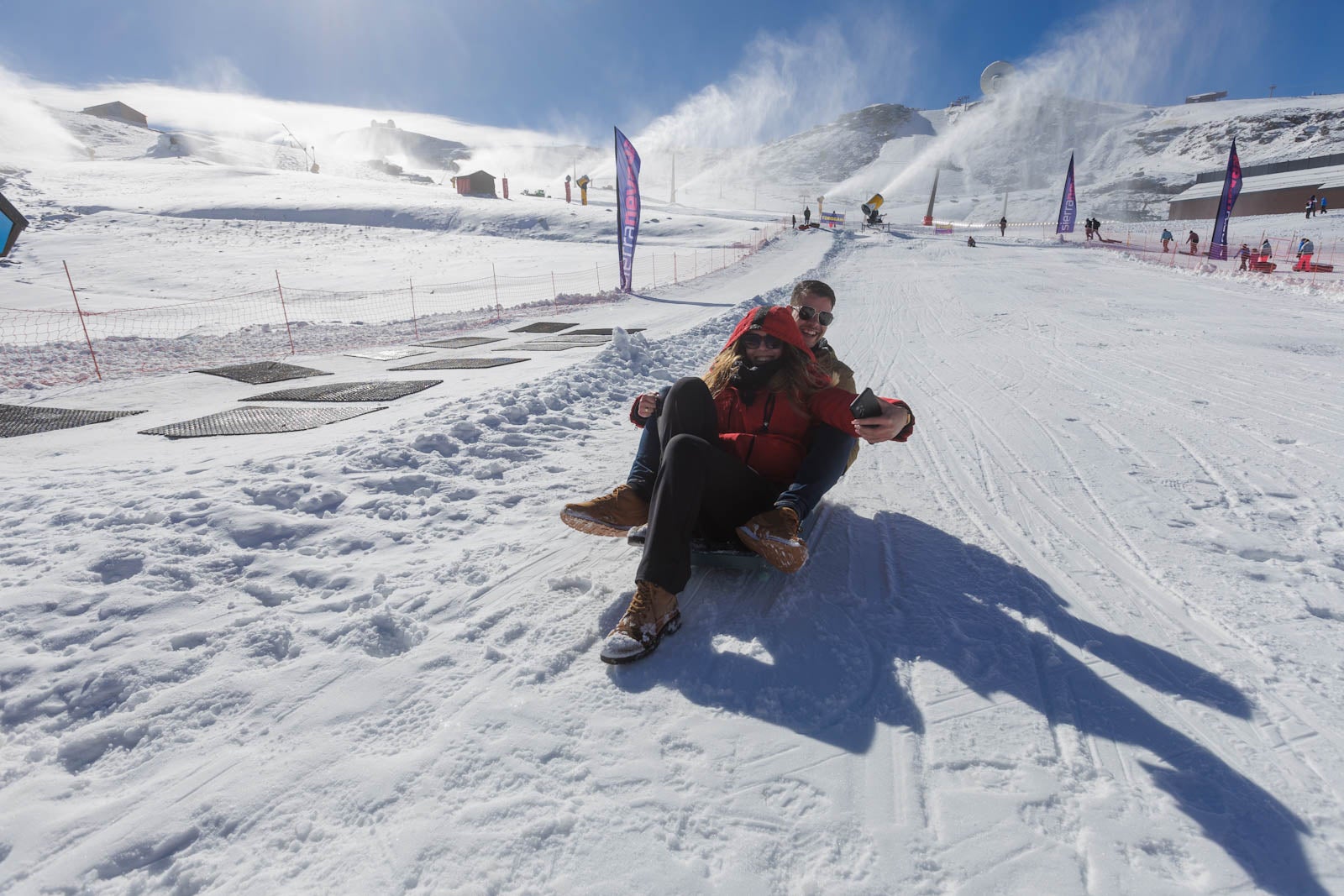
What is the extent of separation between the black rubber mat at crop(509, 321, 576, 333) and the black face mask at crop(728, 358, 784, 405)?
9.26 meters

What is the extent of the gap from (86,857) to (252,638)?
84cm

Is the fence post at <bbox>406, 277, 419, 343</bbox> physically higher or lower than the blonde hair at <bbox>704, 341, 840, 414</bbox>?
lower

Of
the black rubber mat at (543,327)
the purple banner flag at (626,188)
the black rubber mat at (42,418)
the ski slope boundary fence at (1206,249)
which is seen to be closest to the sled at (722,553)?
the black rubber mat at (42,418)

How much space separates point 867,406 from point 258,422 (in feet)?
15.8

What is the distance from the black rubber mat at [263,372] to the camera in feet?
24.6

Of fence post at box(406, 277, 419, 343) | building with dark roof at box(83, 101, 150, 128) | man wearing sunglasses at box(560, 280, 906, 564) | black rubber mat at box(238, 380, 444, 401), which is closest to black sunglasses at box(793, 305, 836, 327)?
man wearing sunglasses at box(560, 280, 906, 564)

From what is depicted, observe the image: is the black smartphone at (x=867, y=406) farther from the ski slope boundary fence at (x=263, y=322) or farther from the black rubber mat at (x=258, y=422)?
the ski slope boundary fence at (x=263, y=322)

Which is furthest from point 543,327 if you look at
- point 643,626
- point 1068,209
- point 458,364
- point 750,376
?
point 1068,209

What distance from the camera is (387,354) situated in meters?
9.51

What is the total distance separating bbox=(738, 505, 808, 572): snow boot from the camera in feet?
7.88

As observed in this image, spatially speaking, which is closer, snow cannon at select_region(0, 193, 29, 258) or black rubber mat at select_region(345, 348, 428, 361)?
snow cannon at select_region(0, 193, 29, 258)

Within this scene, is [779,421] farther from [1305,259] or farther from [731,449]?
[1305,259]

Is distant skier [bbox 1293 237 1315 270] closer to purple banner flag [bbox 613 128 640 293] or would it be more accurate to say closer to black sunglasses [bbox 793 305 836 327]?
purple banner flag [bbox 613 128 640 293]

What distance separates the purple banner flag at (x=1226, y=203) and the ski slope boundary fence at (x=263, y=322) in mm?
17420
